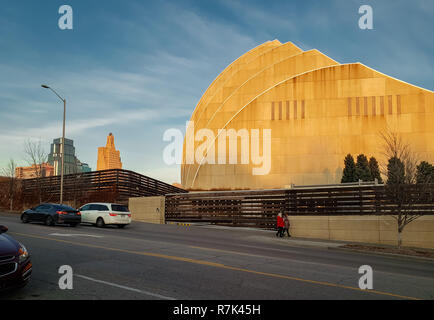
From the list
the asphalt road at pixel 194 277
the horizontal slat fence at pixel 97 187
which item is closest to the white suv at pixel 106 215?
the asphalt road at pixel 194 277

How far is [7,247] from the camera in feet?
22.1

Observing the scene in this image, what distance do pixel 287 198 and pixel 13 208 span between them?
35389 millimetres

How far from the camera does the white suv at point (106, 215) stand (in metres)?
24.1

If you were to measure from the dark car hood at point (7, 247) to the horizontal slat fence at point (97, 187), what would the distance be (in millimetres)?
30579

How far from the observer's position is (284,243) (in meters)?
19.3

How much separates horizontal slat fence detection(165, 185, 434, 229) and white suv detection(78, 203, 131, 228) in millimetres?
6556

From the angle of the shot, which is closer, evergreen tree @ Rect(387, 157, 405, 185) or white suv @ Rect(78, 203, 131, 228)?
evergreen tree @ Rect(387, 157, 405, 185)

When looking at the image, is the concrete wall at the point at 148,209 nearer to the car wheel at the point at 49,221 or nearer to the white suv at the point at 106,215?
the white suv at the point at 106,215

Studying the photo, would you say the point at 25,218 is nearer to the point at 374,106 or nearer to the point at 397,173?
the point at 397,173

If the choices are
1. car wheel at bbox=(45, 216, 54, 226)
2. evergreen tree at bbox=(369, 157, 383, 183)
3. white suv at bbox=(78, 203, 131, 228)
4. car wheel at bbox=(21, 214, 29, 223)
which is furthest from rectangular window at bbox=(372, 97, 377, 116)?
Answer: car wheel at bbox=(21, 214, 29, 223)

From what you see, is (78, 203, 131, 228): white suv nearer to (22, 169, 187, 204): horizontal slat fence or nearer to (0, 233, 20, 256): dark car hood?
(22, 169, 187, 204): horizontal slat fence

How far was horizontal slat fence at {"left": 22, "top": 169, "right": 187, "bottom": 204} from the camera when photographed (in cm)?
3827

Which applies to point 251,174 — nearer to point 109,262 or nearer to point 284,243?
point 284,243
